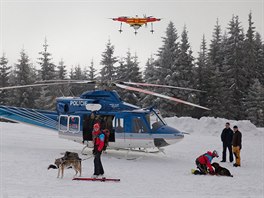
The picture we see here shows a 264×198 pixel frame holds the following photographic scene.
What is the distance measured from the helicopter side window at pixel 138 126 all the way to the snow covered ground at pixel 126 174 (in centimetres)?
118

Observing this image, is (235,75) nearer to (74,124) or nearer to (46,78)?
(46,78)

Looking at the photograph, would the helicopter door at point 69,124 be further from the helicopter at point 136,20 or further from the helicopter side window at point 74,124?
the helicopter at point 136,20

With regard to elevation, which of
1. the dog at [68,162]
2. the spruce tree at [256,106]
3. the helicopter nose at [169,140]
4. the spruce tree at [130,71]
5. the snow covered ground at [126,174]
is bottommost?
the snow covered ground at [126,174]

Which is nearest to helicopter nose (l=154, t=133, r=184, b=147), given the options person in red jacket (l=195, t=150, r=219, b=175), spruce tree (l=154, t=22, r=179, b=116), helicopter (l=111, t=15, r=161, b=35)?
person in red jacket (l=195, t=150, r=219, b=175)

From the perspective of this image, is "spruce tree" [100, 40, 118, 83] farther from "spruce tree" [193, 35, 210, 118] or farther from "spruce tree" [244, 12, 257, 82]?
"spruce tree" [244, 12, 257, 82]

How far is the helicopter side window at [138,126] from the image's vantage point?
13.8 meters

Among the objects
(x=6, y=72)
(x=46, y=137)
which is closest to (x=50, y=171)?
(x=46, y=137)

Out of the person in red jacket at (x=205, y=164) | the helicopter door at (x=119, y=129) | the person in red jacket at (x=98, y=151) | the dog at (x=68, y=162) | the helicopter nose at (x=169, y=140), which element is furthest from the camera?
the helicopter door at (x=119, y=129)

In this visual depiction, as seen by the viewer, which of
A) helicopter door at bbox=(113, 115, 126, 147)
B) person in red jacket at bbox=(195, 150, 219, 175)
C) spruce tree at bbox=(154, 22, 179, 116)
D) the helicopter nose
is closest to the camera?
person in red jacket at bbox=(195, 150, 219, 175)

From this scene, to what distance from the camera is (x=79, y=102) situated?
568 inches

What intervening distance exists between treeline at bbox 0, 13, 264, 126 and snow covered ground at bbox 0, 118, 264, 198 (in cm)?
2071

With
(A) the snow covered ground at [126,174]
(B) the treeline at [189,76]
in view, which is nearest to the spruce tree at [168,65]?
(B) the treeline at [189,76]

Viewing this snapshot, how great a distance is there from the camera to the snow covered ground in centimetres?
822

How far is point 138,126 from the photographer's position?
45.4 ft
